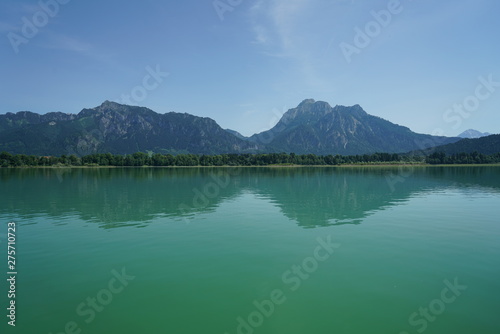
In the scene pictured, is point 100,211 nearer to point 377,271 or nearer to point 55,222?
point 55,222

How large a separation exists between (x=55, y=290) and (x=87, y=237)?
11.9 meters

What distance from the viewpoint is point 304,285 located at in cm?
1702
